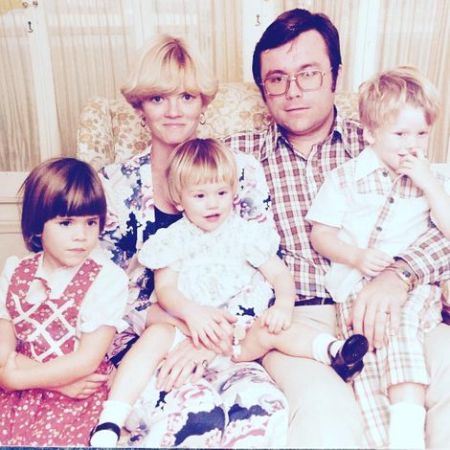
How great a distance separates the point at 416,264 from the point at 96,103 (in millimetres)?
1009

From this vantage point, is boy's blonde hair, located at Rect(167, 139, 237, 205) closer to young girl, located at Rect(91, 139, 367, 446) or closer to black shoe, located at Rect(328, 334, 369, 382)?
young girl, located at Rect(91, 139, 367, 446)

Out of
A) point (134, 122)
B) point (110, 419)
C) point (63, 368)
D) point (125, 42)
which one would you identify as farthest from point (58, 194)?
point (125, 42)

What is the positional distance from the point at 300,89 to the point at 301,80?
0.03m

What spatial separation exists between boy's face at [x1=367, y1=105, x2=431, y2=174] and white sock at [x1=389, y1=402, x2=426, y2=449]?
532 millimetres

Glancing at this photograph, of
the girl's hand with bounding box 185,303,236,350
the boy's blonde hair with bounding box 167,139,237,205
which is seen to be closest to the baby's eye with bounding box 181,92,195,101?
the boy's blonde hair with bounding box 167,139,237,205

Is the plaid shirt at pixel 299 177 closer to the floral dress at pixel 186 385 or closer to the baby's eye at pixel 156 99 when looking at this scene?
the floral dress at pixel 186 385

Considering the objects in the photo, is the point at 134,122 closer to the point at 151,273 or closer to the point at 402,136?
the point at 151,273

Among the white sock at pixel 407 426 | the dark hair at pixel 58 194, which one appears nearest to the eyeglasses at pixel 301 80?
the dark hair at pixel 58 194

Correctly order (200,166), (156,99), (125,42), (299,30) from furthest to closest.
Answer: (125,42), (299,30), (156,99), (200,166)

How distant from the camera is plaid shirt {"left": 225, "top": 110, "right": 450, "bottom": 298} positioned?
1.48 meters

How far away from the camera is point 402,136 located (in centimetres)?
127

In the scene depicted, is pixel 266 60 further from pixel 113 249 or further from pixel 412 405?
pixel 412 405

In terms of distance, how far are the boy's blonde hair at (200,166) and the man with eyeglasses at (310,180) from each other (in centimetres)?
29

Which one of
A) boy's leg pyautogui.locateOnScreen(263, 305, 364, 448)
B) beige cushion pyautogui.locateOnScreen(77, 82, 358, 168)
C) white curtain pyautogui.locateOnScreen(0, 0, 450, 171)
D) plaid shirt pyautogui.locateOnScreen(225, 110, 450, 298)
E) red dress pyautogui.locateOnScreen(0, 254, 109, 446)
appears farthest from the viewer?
white curtain pyautogui.locateOnScreen(0, 0, 450, 171)
